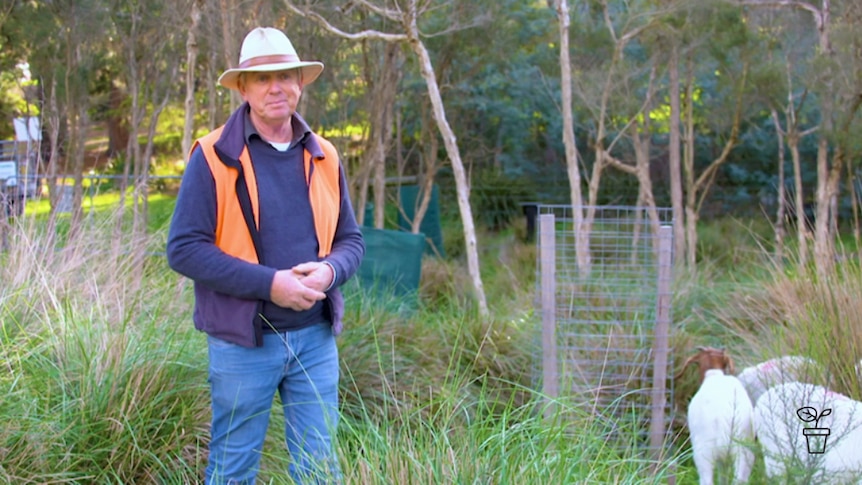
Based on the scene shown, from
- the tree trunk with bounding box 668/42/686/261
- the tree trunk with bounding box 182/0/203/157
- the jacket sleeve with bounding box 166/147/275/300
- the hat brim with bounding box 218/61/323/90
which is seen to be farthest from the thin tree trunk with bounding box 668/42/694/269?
the jacket sleeve with bounding box 166/147/275/300

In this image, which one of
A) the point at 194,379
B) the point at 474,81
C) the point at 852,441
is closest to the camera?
the point at 852,441

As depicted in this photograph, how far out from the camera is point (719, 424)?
4125mm

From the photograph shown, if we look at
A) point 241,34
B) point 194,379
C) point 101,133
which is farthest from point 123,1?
point 101,133

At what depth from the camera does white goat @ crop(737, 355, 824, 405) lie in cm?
422

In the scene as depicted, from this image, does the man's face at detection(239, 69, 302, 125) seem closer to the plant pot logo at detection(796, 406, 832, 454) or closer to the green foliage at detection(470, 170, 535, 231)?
the plant pot logo at detection(796, 406, 832, 454)

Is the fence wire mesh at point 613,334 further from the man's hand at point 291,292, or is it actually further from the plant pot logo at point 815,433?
the man's hand at point 291,292

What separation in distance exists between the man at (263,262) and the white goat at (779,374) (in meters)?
2.24

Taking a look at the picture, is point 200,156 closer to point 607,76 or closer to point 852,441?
point 852,441

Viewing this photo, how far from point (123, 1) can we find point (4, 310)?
18.2 feet

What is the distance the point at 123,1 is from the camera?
28.4 feet

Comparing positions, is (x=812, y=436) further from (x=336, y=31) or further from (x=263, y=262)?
(x=336, y=31)

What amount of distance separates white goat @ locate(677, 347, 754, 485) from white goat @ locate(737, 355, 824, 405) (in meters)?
0.16

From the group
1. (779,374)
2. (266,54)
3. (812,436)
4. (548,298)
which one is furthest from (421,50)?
(812,436)

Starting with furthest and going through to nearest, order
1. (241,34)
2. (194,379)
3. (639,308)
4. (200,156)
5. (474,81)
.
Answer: (474,81), (241,34), (639,308), (194,379), (200,156)
